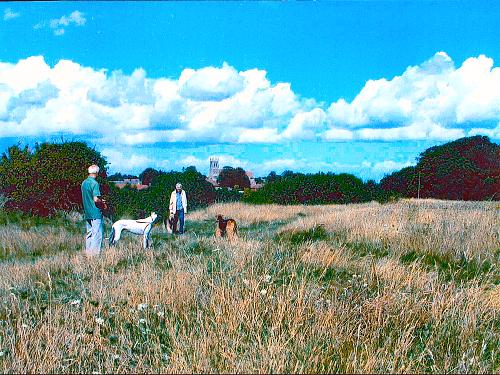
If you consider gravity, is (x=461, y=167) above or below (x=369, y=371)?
above

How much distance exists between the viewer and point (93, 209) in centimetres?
1107

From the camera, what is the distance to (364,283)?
6.43 meters

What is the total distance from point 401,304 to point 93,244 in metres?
7.82

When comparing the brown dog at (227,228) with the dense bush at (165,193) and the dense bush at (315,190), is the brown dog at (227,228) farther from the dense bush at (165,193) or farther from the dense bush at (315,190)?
the dense bush at (315,190)

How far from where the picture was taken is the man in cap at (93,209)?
35.7ft

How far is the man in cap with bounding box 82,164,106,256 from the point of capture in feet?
35.7

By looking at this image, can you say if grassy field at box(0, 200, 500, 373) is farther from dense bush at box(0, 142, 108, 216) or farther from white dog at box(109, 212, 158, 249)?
dense bush at box(0, 142, 108, 216)

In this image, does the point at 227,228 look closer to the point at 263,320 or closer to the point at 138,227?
the point at 138,227

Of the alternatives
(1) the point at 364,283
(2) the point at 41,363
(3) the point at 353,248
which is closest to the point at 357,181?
(3) the point at 353,248

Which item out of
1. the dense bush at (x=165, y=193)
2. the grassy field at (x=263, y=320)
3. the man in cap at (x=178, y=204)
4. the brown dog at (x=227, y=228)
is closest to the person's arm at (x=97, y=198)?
the grassy field at (x=263, y=320)

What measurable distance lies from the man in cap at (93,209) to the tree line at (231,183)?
12209mm

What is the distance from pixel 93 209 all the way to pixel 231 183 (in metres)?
39.5

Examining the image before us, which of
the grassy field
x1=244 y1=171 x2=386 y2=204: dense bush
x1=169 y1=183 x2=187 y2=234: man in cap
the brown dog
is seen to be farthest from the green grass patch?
x1=244 y1=171 x2=386 y2=204: dense bush

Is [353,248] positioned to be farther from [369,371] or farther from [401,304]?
[369,371]
